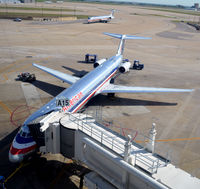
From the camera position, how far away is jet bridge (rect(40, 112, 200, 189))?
32.6 feet

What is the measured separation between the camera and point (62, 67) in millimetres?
41656

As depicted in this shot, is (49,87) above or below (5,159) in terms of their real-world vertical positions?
above

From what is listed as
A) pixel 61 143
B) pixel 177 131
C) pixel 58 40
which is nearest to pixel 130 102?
pixel 177 131

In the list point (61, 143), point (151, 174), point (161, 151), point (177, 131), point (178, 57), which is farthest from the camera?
point (178, 57)

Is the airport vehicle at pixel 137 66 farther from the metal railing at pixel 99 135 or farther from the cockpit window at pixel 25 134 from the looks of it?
the cockpit window at pixel 25 134

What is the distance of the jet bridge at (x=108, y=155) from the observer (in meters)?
9.95

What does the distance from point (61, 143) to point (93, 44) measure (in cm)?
5248

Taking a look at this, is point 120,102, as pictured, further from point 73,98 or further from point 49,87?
point 49,87

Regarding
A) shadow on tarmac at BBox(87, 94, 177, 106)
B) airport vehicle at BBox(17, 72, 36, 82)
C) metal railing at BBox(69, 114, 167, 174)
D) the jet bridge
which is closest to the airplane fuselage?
the jet bridge

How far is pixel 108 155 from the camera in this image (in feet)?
37.2

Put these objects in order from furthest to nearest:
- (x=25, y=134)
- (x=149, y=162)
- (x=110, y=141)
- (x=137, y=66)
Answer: (x=137, y=66)
(x=25, y=134)
(x=110, y=141)
(x=149, y=162)

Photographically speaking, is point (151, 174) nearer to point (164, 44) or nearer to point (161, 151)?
point (161, 151)

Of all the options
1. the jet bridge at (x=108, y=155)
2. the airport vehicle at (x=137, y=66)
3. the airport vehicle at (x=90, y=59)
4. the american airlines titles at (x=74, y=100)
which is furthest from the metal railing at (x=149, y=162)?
the airport vehicle at (x=90, y=59)

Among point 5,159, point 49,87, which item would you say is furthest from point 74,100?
point 49,87
